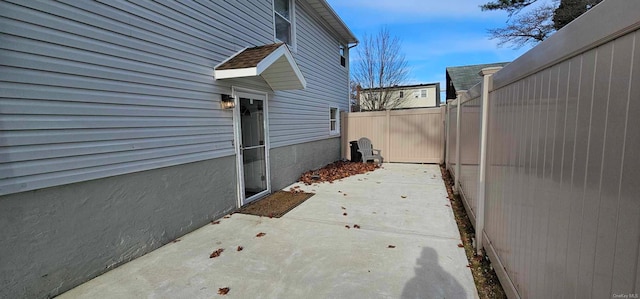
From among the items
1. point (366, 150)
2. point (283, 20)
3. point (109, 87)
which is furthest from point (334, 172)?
point (109, 87)

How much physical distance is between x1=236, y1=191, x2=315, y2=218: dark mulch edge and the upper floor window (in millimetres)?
3721

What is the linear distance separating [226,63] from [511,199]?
4336 millimetres

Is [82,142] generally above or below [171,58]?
below

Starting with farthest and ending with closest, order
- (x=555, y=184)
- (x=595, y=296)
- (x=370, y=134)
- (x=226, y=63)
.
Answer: (x=370, y=134), (x=226, y=63), (x=555, y=184), (x=595, y=296)

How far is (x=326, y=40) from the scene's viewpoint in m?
9.41

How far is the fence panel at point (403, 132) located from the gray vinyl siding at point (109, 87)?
6.64 m

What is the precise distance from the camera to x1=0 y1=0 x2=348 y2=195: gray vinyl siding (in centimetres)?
238

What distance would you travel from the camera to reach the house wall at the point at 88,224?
2396 mm

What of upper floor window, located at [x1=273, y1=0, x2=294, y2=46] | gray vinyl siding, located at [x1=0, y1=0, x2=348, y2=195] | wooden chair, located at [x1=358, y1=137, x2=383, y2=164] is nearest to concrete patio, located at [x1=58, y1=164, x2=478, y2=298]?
gray vinyl siding, located at [x1=0, y1=0, x2=348, y2=195]

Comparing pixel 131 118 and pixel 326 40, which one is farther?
pixel 326 40

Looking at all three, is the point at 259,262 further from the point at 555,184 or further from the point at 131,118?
the point at 555,184

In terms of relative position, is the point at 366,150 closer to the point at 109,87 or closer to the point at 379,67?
the point at 109,87

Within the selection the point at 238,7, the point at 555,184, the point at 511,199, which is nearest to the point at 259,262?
the point at 511,199

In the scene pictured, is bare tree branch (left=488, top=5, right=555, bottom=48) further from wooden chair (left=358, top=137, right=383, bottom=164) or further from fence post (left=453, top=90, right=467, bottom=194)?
fence post (left=453, top=90, right=467, bottom=194)
